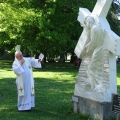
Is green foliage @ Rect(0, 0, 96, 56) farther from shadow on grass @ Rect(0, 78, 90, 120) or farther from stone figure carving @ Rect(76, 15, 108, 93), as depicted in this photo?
stone figure carving @ Rect(76, 15, 108, 93)

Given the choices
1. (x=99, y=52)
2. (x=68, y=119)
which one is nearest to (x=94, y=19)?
(x=99, y=52)

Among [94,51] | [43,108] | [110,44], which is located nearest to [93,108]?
[94,51]

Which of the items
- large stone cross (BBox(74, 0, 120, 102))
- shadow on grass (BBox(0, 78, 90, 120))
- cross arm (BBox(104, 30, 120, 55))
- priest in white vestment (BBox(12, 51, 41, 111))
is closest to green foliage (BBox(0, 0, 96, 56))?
shadow on grass (BBox(0, 78, 90, 120))

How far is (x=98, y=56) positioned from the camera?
823cm

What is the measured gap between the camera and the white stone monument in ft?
26.1

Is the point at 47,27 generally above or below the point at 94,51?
above

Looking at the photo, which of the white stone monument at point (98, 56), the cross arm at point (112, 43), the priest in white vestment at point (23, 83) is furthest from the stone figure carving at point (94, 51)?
the priest in white vestment at point (23, 83)

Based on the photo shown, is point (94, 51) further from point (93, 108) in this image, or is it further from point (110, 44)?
point (93, 108)

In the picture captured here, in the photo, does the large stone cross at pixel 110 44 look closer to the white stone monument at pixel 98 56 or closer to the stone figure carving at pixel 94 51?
the white stone monument at pixel 98 56

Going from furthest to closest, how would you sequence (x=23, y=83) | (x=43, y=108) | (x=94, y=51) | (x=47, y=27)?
(x=47, y=27) → (x=43, y=108) → (x=23, y=83) → (x=94, y=51)

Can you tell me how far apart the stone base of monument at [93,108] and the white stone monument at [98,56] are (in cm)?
8

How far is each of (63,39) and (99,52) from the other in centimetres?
1905

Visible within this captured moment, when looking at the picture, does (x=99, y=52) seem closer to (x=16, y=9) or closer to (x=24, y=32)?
(x=16, y=9)

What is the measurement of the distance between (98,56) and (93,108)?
143cm
